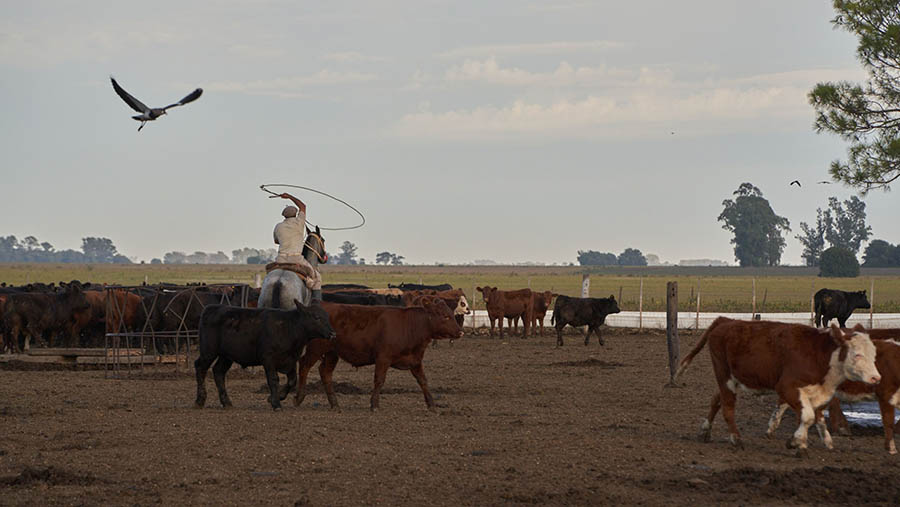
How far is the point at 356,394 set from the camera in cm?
1535

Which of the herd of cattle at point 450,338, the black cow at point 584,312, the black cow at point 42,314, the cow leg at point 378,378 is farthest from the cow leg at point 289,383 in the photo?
the black cow at point 584,312

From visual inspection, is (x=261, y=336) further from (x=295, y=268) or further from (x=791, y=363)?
(x=791, y=363)

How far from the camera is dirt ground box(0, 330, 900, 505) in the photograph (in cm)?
821

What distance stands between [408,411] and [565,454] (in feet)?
12.1

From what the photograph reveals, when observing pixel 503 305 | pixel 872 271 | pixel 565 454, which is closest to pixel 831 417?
pixel 565 454

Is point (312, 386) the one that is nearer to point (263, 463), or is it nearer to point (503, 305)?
point (263, 463)

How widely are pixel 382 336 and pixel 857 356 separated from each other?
5642 mm

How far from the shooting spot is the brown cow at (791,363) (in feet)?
32.0

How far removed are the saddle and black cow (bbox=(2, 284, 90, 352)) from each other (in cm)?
936

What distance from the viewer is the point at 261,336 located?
42.1ft

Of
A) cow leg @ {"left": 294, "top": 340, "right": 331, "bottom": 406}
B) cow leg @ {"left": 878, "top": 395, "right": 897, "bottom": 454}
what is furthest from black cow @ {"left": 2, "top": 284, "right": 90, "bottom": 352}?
cow leg @ {"left": 878, "top": 395, "right": 897, "bottom": 454}

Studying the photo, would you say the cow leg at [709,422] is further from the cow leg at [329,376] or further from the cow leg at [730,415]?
the cow leg at [329,376]

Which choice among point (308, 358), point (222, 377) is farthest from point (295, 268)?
point (222, 377)

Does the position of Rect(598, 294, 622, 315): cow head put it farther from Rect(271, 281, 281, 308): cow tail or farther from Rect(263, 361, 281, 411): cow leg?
Rect(263, 361, 281, 411): cow leg
